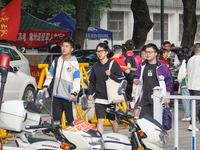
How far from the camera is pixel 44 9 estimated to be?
93.8 ft

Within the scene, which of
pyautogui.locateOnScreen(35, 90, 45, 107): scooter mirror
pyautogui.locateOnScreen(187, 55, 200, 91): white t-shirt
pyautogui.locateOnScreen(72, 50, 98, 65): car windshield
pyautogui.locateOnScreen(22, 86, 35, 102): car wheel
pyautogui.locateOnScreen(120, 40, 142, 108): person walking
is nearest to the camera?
pyautogui.locateOnScreen(35, 90, 45, 107): scooter mirror

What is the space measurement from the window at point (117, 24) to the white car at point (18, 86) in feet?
78.0

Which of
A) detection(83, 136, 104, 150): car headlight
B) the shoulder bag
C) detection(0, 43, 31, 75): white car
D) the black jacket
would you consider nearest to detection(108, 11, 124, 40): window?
detection(0, 43, 31, 75): white car

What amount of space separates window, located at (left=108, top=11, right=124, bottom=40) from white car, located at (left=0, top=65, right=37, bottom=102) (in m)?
23.8

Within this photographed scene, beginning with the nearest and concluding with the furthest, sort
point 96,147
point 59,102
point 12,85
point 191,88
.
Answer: point 96,147
point 59,102
point 191,88
point 12,85

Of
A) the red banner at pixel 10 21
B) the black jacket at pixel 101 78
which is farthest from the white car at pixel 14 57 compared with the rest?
the black jacket at pixel 101 78

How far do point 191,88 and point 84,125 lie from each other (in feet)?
17.1

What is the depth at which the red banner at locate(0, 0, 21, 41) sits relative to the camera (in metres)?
15.0

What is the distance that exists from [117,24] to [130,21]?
3.55 feet

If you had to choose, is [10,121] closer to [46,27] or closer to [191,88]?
[191,88]

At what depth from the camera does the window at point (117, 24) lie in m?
35.3

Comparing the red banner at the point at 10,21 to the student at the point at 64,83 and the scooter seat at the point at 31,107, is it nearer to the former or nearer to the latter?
the student at the point at 64,83

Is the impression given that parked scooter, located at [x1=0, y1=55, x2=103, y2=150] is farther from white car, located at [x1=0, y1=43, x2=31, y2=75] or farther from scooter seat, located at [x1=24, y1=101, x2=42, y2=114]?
white car, located at [x1=0, y1=43, x2=31, y2=75]

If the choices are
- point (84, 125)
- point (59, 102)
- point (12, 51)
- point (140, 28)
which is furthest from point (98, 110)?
point (140, 28)
